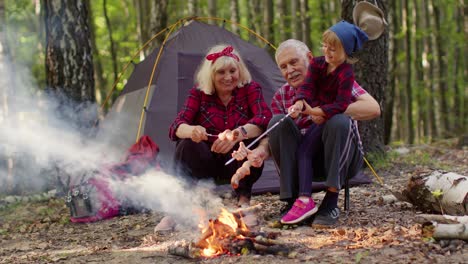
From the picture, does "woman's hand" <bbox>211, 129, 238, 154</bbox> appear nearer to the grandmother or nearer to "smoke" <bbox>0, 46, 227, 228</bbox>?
the grandmother

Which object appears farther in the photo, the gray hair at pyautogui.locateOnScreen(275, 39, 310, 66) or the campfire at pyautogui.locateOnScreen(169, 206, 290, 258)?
the gray hair at pyautogui.locateOnScreen(275, 39, 310, 66)

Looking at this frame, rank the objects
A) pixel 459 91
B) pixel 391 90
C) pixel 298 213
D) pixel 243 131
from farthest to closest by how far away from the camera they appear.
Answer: pixel 459 91 → pixel 391 90 → pixel 243 131 → pixel 298 213

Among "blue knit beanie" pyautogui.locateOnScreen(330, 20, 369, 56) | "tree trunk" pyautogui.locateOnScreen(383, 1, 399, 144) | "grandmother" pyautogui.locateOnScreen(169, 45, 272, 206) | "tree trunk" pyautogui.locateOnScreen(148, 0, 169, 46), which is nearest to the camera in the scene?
"blue knit beanie" pyautogui.locateOnScreen(330, 20, 369, 56)

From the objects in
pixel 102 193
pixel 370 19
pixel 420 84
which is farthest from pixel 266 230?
pixel 420 84

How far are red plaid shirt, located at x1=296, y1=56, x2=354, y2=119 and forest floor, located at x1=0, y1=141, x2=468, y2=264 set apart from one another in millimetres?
767

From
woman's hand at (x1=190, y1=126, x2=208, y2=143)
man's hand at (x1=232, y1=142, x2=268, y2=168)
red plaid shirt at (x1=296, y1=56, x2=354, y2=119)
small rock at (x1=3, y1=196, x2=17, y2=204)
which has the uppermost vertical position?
red plaid shirt at (x1=296, y1=56, x2=354, y2=119)

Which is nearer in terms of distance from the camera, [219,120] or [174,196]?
[219,120]

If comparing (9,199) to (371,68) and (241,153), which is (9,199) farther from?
(371,68)

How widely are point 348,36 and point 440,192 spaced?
1.13 metres

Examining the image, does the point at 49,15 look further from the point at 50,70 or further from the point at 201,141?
the point at 201,141

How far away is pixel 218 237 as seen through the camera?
2730 mm

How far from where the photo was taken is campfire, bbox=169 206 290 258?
8.65 feet

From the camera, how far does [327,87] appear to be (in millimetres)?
3232

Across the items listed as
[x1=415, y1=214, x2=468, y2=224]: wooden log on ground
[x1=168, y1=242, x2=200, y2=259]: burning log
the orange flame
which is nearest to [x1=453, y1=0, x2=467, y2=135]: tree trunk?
[x1=415, y1=214, x2=468, y2=224]: wooden log on ground
